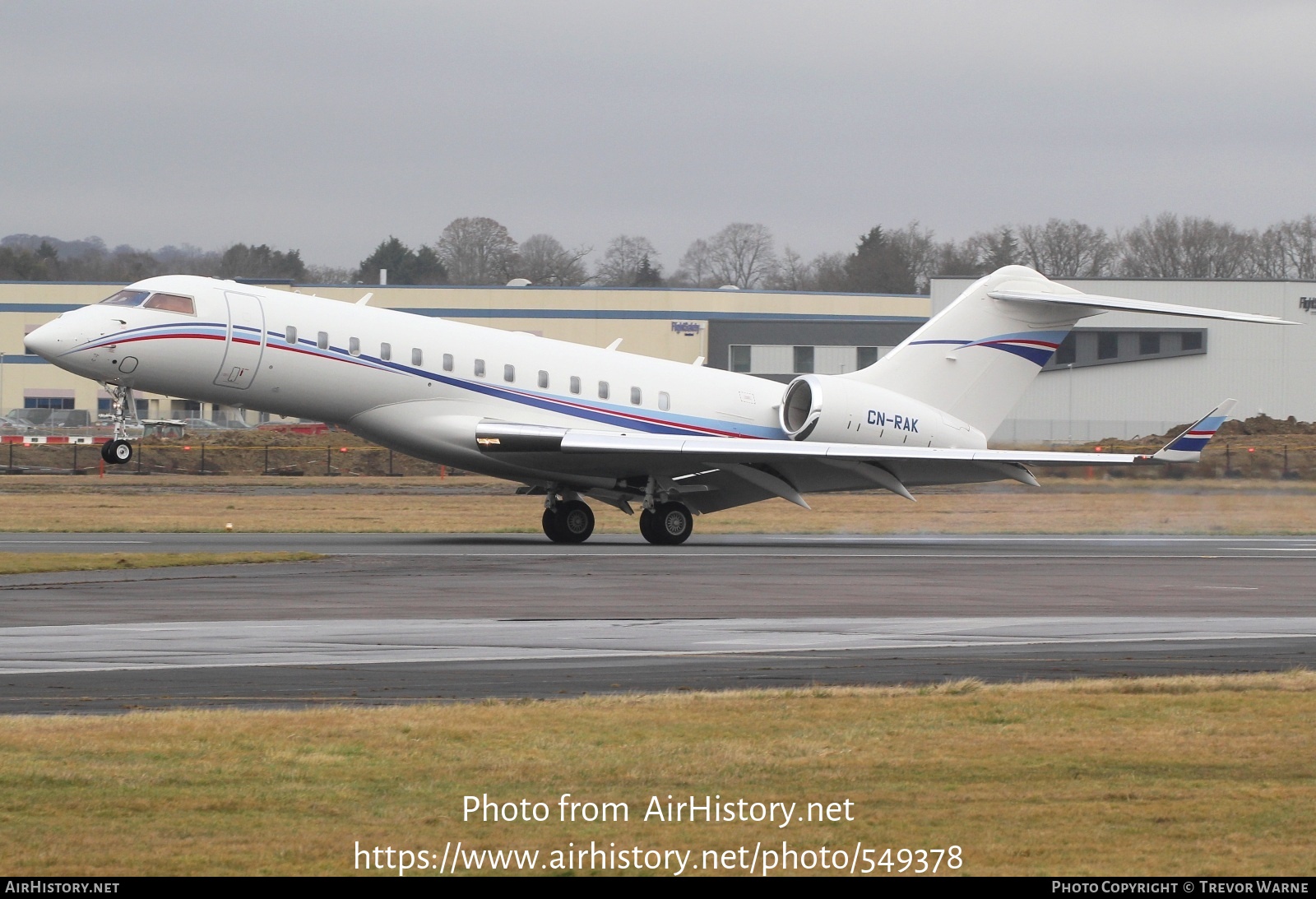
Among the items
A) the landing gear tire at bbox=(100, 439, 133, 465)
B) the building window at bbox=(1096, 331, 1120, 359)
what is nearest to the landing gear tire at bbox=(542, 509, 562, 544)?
the landing gear tire at bbox=(100, 439, 133, 465)

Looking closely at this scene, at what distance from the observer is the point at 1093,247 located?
117500 millimetres

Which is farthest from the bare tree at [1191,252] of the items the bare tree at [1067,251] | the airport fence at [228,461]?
the airport fence at [228,461]

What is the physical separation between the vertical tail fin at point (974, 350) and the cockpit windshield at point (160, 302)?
45.0ft

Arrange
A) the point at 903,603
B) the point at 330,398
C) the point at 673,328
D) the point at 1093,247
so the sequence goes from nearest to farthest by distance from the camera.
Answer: the point at 903,603
the point at 330,398
the point at 673,328
the point at 1093,247

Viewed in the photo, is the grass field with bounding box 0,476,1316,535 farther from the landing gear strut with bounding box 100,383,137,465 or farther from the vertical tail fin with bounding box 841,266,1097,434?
the landing gear strut with bounding box 100,383,137,465

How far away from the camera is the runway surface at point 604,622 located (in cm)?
1228

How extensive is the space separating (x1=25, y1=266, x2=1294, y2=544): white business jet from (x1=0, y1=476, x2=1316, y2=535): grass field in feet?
15.9

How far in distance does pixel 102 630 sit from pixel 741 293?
70717 millimetres

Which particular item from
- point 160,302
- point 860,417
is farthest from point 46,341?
point 860,417

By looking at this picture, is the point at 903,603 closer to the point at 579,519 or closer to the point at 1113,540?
the point at 579,519

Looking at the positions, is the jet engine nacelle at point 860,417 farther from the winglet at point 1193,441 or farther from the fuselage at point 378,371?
the winglet at point 1193,441

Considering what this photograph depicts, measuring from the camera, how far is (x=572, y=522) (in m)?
29.2

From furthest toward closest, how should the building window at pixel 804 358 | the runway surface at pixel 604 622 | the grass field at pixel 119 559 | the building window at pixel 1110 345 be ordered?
the building window at pixel 804 358 → the building window at pixel 1110 345 → the grass field at pixel 119 559 → the runway surface at pixel 604 622
